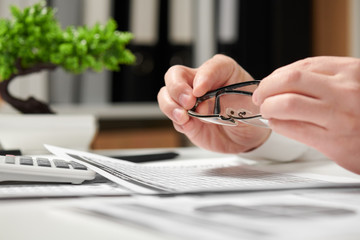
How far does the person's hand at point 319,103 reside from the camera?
41 centimetres

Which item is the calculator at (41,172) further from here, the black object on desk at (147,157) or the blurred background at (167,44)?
the blurred background at (167,44)

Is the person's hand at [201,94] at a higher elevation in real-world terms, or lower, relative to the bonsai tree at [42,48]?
lower

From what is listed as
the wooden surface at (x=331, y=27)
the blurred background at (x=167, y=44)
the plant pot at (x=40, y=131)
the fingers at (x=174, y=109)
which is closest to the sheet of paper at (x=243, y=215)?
the fingers at (x=174, y=109)

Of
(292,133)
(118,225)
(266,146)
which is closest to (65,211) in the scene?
(118,225)

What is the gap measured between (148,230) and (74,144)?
0.65m

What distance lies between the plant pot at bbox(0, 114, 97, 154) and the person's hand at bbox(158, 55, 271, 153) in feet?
1.01

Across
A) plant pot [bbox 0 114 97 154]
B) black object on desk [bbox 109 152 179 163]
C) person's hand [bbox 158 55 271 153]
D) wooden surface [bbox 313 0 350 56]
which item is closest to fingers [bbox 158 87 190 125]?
person's hand [bbox 158 55 271 153]

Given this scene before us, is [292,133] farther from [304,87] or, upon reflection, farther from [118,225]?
[118,225]

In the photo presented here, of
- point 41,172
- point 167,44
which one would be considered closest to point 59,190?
point 41,172

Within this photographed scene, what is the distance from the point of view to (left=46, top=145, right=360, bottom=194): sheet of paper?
393mm

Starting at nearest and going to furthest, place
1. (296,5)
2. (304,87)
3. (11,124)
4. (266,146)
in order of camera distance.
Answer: (304,87) → (266,146) → (11,124) → (296,5)

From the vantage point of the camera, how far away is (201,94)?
0.55 meters

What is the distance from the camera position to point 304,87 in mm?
414

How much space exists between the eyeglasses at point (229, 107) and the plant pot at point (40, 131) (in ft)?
1.21
